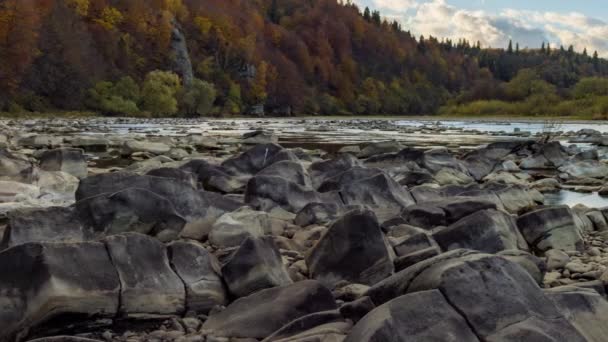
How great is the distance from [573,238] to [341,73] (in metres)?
141

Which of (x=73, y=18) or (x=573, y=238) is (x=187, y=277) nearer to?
(x=573, y=238)

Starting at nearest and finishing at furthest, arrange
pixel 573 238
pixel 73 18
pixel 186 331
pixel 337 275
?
pixel 186 331, pixel 337 275, pixel 573 238, pixel 73 18

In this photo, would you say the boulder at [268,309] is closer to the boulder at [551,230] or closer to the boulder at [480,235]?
the boulder at [480,235]

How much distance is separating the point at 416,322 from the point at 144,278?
2.25 metres

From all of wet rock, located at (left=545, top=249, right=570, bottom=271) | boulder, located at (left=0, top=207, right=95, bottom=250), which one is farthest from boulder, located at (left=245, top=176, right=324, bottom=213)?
wet rock, located at (left=545, top=249, right=570, bottom=271)

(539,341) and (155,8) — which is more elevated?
(155,8)

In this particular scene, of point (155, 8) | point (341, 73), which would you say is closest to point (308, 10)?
point (341, 73)

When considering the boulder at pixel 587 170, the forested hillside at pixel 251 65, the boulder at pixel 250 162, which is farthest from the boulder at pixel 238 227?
the forested hillside at pixel 251 65

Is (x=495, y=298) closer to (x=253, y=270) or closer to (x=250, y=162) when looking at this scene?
(x=253, y=270)

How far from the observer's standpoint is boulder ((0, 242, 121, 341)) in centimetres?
396

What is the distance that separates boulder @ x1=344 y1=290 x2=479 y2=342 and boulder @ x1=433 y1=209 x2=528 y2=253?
2748 mm

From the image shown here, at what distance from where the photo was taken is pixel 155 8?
104 m

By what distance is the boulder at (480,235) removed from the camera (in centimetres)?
596

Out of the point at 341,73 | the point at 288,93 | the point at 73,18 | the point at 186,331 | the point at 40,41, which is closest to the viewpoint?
the point at 186,331
